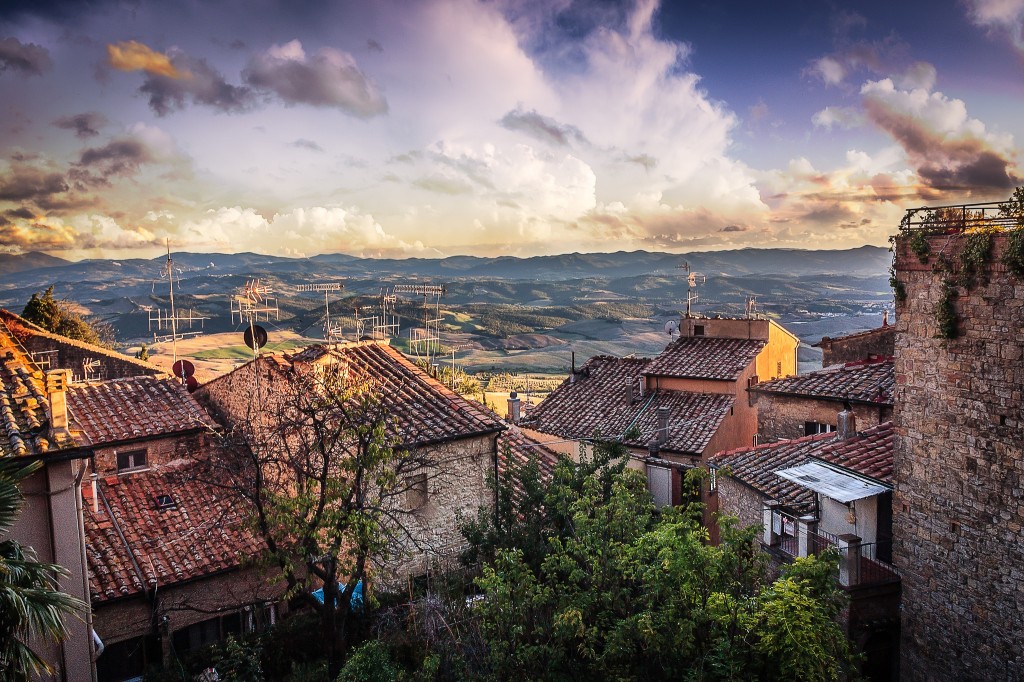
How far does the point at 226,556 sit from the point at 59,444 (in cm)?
500

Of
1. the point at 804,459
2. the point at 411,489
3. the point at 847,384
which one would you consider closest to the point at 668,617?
the point at 411,489

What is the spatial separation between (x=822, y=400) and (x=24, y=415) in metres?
20.6

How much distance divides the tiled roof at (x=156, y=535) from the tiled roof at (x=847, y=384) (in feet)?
55.6

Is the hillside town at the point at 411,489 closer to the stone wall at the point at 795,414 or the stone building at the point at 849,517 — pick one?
the stone building at the point at 849,517

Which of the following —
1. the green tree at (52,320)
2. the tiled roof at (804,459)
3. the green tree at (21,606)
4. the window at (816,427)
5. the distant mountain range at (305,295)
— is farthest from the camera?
the distant mountain range at (305,295)

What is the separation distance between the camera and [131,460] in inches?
615

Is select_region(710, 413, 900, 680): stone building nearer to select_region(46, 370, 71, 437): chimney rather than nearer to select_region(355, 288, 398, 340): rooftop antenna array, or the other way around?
select_region(46, 370, 71, 437): chimney

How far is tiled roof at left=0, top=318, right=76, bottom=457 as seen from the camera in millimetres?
9195

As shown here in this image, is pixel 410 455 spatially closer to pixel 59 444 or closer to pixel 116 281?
pixel 59 444

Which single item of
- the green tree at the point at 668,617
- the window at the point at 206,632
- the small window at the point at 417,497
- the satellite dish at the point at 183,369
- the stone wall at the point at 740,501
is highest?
the satellite dish at the point at 183,369

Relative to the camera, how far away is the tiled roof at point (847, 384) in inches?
763

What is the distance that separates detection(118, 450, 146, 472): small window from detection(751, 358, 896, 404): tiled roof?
62.5 feet

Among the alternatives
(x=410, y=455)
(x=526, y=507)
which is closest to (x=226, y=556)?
(x=410, y=455)

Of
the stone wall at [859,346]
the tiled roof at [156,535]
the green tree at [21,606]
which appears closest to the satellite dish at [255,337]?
the tiled roof at [156,535]
